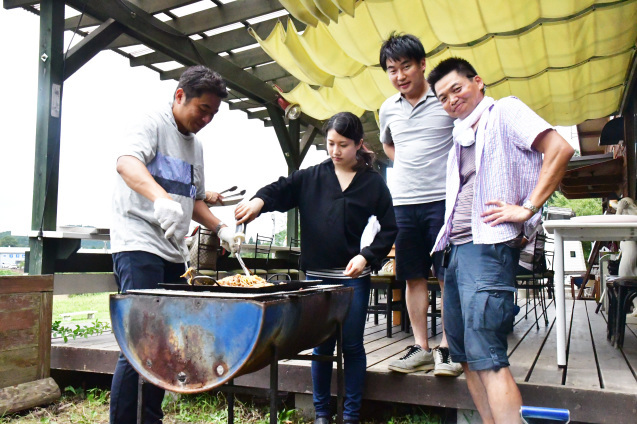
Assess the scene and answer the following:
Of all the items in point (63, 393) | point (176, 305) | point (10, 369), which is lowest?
point (63, 393)

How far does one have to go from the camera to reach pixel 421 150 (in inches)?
113

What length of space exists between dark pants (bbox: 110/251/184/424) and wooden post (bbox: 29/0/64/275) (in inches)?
105

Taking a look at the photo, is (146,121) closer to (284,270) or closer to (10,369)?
(10,369)

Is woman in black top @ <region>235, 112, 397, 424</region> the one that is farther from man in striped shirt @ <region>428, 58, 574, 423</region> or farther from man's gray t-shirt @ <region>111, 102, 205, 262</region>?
man in striped shirt @ <region>428, 58, 574, 423</region>

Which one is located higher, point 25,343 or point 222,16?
point 222,16

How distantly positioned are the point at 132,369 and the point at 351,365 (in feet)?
3.49

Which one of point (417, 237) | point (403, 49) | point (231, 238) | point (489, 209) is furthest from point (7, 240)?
point (489, 209)

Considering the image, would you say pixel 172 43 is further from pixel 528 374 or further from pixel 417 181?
pixel 528 374

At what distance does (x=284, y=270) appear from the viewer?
28.3 feet

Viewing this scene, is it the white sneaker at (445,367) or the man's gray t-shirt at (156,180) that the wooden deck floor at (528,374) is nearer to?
the white sneaker at (445,367)

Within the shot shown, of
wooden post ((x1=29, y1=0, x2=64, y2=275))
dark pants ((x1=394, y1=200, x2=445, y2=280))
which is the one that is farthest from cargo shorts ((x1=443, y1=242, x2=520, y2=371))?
wooden post ((x1=29, y1=0, x2=64, y2=275))

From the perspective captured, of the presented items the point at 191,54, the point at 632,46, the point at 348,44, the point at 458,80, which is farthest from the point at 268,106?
the point at 458,80

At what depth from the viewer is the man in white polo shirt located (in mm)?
2795

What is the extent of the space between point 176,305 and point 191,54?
17.4ft
